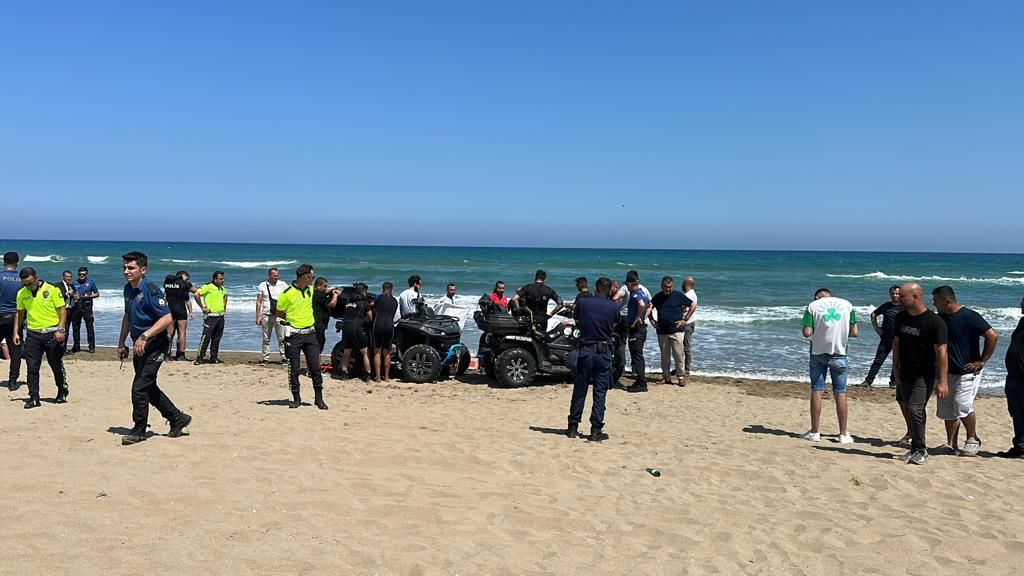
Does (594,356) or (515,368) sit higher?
(594,356)

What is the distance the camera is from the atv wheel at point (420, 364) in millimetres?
10250

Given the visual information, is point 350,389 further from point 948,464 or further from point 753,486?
point 948,464

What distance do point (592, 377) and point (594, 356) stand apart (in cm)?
24

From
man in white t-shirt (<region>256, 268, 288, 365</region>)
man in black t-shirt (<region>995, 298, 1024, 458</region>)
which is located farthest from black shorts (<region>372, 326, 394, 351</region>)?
man in black t-shirt (<region>995, 298, 1024, 458</region>)

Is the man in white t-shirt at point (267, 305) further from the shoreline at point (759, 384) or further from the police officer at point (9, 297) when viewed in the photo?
the police officer at point (9, 297)

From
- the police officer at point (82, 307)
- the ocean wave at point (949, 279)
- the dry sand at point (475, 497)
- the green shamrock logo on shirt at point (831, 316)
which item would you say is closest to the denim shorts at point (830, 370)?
the green shamrock logo on shirt at point (831, 316)

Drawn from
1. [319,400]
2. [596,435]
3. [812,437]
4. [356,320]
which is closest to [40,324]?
[319,400]

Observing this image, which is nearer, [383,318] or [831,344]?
[831,344]

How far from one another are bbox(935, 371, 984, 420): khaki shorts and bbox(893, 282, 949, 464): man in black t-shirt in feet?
0.86

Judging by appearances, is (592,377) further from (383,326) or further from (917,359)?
(383,326)

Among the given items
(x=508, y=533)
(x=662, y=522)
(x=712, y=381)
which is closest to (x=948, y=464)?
(x=662, y=522)

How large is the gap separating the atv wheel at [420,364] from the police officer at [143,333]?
433 cm

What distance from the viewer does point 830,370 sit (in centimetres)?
707

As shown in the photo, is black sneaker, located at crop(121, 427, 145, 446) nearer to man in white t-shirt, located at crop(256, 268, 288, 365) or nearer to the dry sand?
the dry sand
